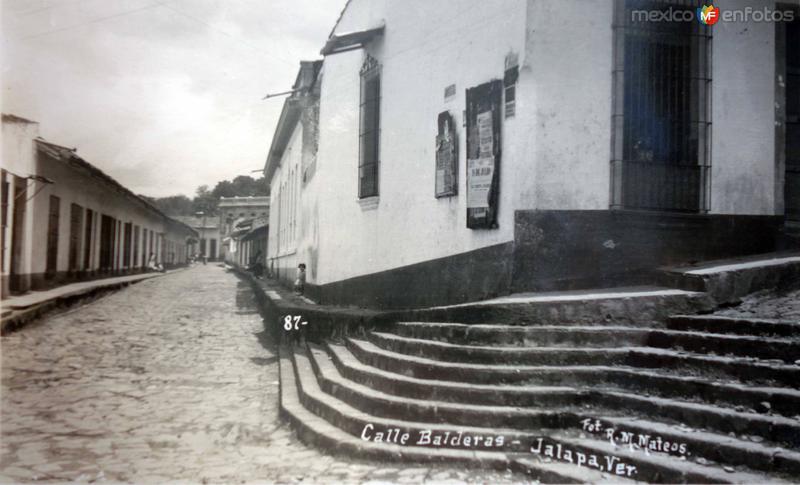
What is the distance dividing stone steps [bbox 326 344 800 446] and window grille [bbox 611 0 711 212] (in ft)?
8.58

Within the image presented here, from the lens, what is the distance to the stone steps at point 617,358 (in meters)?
3.75

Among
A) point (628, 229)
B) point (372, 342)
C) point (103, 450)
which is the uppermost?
point (628, 229)

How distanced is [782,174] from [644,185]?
1607 millimetres

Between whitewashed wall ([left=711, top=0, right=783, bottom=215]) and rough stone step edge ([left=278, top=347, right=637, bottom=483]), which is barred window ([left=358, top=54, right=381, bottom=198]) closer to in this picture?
whitewashed wall ([left=711, top=0, right=783, bottom=215])

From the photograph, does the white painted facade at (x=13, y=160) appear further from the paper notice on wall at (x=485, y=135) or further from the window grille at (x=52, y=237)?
the paper notice on wall at (x=485, y=135)

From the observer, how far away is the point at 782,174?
6387mm

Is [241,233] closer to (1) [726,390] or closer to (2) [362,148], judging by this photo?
(2) [362,148]

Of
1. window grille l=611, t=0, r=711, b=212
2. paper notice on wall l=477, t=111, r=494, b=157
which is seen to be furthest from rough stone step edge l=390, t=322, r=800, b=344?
paper notice on wall l=477, t=111, r=494, b=157

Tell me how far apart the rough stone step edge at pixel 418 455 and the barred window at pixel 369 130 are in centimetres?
454

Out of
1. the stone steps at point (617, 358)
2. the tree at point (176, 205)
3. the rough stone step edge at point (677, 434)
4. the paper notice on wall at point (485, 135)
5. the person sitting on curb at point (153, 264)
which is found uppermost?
the paper notice on wall at point (485, 135)

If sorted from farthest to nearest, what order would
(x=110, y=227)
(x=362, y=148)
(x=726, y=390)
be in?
(x=110, y=227) < (x=362, y=148) < (x=726, y=390)

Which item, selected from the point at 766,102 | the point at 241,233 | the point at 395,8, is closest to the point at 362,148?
the point at 395,8

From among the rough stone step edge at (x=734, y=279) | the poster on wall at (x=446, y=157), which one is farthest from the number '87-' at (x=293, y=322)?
the rough stone step edge at (x=734, y=279)

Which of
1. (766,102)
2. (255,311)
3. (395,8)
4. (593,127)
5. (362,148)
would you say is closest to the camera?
(593,127)
